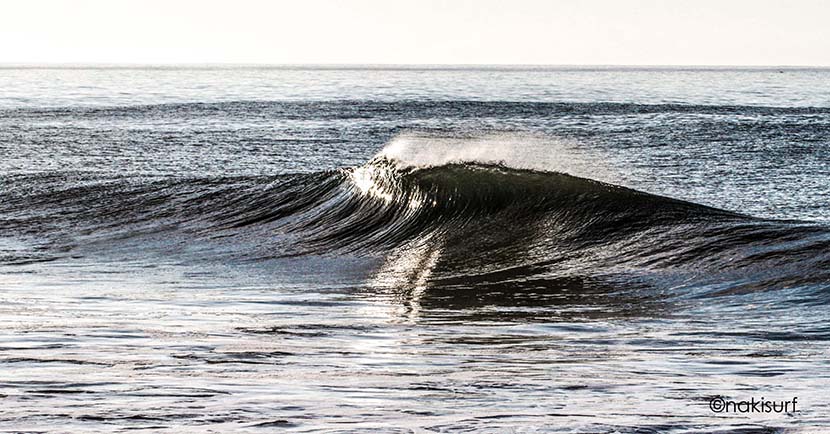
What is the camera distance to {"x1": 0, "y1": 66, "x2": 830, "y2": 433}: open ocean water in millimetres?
6242

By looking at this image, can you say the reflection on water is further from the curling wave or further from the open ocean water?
the curling wave

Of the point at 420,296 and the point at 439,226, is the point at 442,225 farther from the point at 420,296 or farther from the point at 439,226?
the point at 420,296

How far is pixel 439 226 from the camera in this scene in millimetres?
16625

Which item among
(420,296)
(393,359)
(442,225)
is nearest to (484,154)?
(442,225)

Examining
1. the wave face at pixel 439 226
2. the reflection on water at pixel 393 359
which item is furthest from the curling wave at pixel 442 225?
the reflection on water at pixel 393 359

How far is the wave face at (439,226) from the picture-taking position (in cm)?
1241

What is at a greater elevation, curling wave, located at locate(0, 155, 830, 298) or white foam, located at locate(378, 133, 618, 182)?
white foam, located at locate(378, 133, 618, 182)

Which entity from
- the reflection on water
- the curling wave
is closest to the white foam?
the curling wave

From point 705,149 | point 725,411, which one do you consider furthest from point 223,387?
point 705,149

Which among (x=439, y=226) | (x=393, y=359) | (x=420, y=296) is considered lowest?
(x=439, y=226)

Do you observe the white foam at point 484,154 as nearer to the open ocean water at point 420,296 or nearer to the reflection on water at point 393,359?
the open ocean water at point 420,296

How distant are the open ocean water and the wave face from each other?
0.18 ft

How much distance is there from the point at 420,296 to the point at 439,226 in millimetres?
5350

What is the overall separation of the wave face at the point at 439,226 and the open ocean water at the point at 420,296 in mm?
56
